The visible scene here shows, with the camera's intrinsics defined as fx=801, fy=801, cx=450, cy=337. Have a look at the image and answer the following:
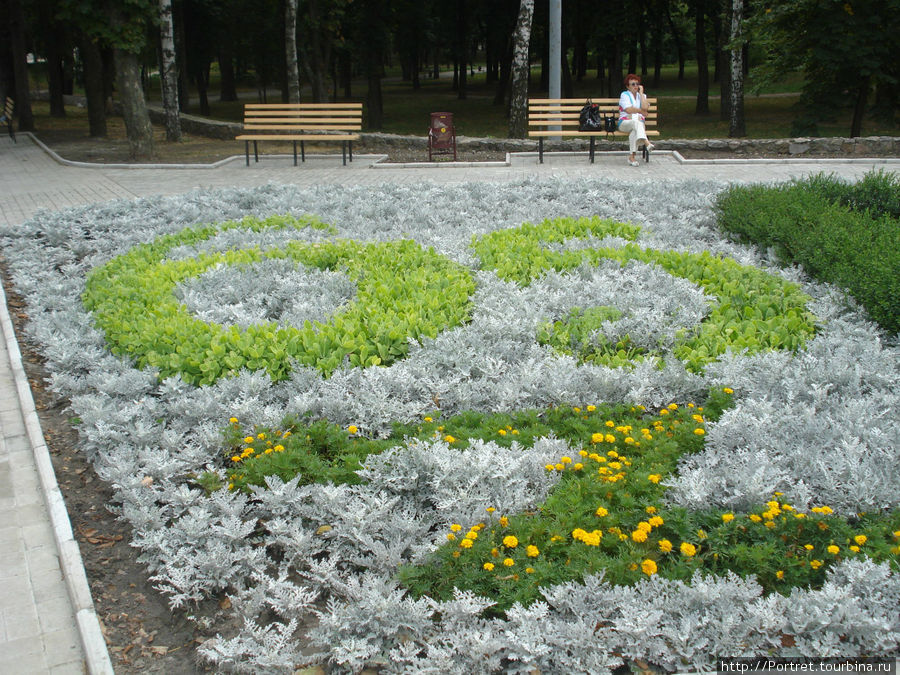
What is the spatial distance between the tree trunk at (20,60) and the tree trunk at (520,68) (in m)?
15.5

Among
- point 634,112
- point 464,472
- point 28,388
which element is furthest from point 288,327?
point 634,112

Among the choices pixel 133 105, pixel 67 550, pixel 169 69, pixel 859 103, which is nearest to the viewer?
pixel 67 550

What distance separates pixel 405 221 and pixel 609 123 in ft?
26.8

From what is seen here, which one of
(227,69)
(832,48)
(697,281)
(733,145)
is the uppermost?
(227,69)

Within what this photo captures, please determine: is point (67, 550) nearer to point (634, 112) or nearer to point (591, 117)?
point (634, 112)

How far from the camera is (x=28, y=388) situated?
18.2 ft

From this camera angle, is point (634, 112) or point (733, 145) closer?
point (634, 112)

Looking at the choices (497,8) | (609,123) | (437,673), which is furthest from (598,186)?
(497,8)

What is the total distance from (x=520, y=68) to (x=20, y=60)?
16.0 metres

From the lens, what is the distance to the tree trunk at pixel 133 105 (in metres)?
16.6

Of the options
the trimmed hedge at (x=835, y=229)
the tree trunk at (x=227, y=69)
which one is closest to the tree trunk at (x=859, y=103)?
the trimmed hedge at (x=835, y=229)

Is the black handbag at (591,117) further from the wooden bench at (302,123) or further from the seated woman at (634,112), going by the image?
the wooden bench at (302,123)

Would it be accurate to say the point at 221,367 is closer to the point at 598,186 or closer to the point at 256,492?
the point at 256,492

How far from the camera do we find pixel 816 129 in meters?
19.5
